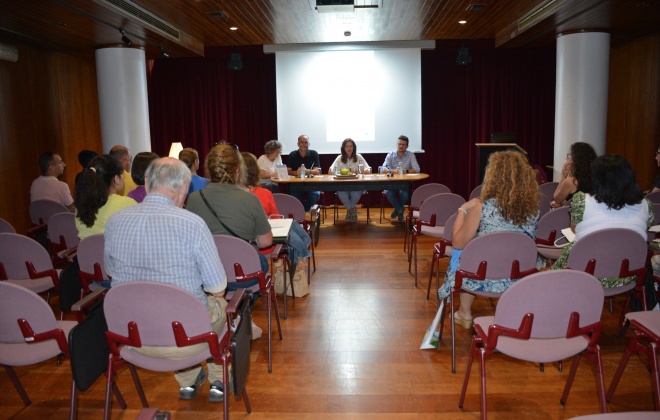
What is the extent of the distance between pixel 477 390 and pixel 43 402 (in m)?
2.47

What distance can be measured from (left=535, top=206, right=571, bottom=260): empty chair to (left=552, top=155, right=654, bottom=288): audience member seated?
0.85 meters

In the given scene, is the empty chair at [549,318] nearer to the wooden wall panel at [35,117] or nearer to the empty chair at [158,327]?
the empty chair at [158,327]

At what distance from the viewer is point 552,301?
7.84 feet

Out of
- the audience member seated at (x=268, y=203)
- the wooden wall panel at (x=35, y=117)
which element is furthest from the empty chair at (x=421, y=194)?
the wooden wall panel at (x=35, y=117)

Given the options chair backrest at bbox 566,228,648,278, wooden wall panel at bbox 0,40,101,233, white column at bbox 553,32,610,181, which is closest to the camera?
chair backrest at bbox 566,228,648,278

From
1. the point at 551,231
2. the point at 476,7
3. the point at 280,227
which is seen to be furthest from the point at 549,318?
the point at 476,7

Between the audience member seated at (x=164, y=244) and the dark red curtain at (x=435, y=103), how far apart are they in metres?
8.20

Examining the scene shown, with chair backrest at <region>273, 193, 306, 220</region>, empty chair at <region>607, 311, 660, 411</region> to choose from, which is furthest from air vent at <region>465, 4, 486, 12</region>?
empty chair at <region>607, 311, 660, 411</region>

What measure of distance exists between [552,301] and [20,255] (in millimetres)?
3274

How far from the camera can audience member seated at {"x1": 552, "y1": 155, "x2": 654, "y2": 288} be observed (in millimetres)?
3432

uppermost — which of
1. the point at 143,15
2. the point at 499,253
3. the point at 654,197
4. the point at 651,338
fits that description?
the point at 143,15

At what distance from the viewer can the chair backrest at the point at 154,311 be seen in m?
2.27

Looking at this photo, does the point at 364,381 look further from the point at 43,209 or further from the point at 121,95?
the point at 121,95

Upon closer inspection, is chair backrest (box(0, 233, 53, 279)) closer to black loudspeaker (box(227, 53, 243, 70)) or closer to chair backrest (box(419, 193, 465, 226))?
chair backrest (box(419, 193, 465, 226))
